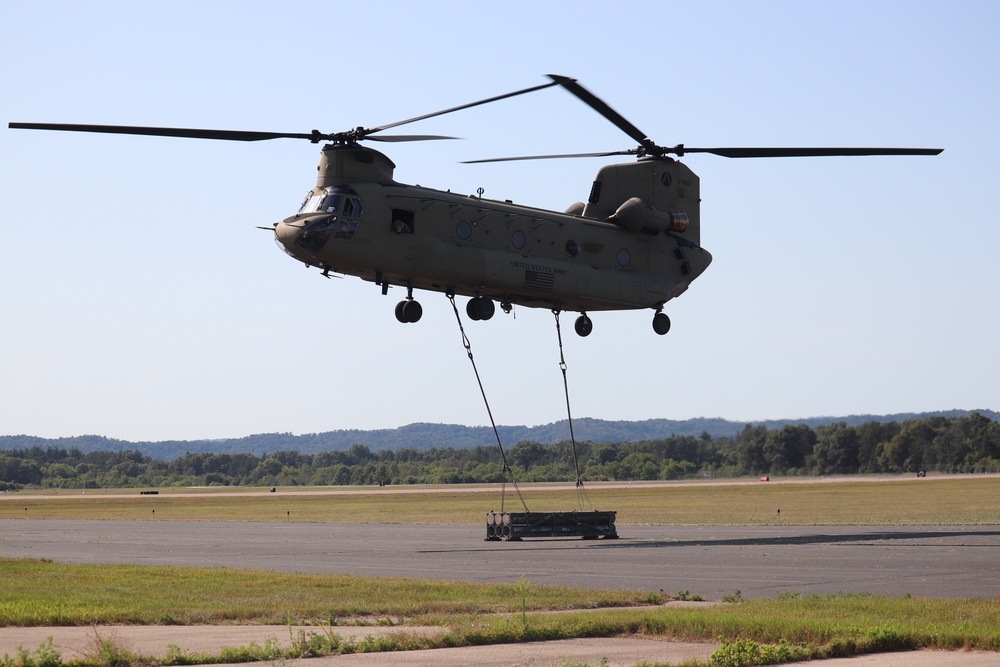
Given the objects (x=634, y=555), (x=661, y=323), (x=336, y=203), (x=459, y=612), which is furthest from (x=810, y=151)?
(x=459, y=612)

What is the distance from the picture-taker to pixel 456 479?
17938 cm

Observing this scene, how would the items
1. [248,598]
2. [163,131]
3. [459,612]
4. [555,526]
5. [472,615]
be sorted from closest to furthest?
[472,615], [459,612], [248,598], [163,131], [555,526]

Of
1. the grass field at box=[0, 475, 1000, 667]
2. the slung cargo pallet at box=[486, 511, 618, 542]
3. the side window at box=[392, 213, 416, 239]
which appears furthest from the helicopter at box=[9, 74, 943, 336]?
the grass field at box=[0, 475, 1000, 667]

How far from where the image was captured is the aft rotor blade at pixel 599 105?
105ft

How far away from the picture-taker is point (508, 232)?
34875 millimetres

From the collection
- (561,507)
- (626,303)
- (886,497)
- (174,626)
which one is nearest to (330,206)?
(626,303)

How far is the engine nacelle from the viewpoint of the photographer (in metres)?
38.2

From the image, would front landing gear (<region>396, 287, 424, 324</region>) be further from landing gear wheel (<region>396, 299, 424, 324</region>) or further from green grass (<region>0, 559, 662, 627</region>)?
green grass (<region>0, 559, 662, 627</region>)

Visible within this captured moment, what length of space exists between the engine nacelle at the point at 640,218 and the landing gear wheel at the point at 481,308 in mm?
5751

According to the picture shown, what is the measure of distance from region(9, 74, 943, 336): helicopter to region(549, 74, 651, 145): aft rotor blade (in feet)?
0.15

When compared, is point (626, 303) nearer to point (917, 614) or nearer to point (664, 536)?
point (664, 536)

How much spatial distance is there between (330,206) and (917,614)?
62.9ft

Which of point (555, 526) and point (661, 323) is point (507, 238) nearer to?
point (661, 323)

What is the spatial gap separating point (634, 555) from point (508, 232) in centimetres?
997
